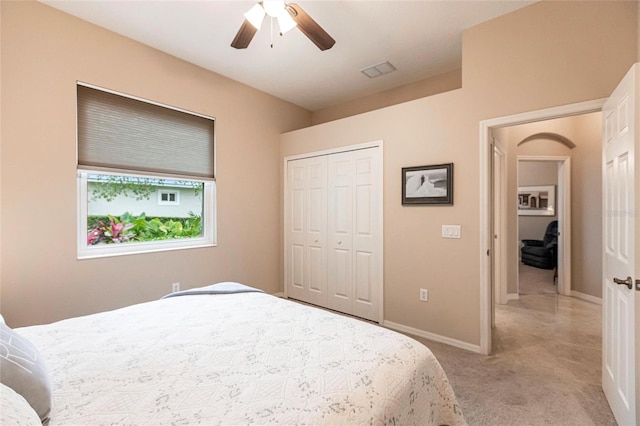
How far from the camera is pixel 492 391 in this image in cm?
199

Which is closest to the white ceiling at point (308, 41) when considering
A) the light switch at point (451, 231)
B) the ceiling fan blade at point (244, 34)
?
the ceiling fan blade at point (244, 34)

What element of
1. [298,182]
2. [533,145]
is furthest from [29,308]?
[533,145]

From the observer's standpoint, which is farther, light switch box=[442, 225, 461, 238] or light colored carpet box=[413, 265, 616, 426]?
light switch box=[442, 225, 461, 238]

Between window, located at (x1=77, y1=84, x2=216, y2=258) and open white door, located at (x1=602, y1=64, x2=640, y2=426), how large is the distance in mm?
3354

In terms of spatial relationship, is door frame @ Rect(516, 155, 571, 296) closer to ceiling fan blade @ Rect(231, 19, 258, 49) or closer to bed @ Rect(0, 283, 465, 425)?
bed @ Rect(0, 283, 465, 425)

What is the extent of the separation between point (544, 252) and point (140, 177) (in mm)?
6890

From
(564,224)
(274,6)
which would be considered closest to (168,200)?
(274,6)

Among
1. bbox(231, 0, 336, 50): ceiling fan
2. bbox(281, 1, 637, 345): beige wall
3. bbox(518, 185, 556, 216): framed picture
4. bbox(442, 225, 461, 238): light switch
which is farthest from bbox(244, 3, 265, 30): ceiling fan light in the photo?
bbox(518, 185, 556, 216): framed picture

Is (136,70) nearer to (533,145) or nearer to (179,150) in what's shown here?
(179,150)

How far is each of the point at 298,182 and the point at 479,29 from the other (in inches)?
97.5

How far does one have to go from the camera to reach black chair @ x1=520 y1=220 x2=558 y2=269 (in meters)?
5.64

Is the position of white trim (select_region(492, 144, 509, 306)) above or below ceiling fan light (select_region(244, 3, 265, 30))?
below

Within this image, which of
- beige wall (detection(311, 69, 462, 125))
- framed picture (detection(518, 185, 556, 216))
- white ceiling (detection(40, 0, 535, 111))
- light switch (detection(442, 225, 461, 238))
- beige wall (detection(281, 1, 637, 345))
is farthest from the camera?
framed picture (detection(518, 185, 556, 216))

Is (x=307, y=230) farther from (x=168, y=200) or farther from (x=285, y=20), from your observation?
(x=285, y=20)
